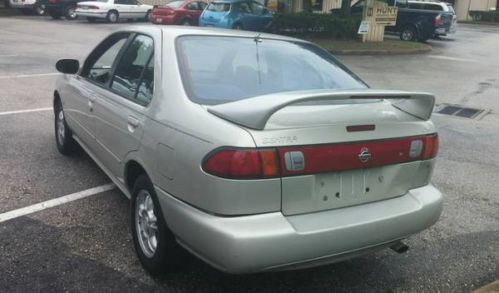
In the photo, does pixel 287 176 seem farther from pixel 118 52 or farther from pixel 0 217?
pixel 0 217

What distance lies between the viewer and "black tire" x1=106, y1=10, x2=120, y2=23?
1086 inches

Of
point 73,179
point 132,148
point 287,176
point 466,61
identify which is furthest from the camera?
point 466,61

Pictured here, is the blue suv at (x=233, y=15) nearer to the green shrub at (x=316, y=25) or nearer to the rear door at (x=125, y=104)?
the green shrub at (x=316, y=25)

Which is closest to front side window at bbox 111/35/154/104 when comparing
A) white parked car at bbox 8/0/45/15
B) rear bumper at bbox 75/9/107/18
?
rear bumper at bbox 75/9/107/18

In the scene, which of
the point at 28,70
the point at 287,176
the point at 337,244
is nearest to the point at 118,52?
the point at 287,176

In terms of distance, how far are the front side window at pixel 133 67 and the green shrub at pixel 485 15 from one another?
138 ft

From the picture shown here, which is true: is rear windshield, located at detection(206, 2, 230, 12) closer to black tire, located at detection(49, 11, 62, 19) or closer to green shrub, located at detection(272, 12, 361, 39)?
green shrub, located at detection(272, 12, 361, 39)

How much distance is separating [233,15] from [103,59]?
1707 centimetres

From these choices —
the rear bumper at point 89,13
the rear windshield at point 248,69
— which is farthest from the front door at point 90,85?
the rear bumper at point 89,13

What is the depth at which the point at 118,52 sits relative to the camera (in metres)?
4.26

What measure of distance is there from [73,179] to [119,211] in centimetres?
95

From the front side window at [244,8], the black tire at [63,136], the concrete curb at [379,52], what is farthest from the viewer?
the front side window at [244,8]

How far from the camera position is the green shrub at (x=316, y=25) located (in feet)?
65.6

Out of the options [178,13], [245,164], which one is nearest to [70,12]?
[178,13]
